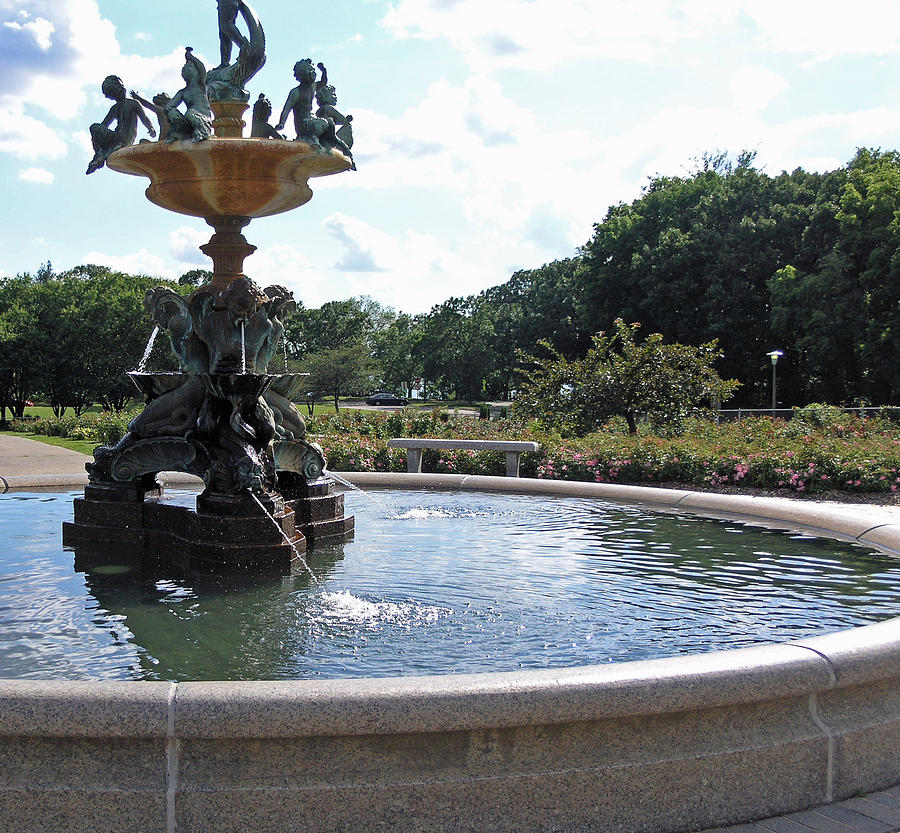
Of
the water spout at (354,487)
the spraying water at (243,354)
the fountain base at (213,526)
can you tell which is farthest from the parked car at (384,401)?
the spraying water at (243,354)

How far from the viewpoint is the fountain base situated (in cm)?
690

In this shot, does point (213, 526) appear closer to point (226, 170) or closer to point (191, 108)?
point (226, 170)

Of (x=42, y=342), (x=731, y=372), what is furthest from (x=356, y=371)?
(x=731, y=372)

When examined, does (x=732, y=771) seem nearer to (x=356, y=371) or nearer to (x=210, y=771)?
(x=210, y=771)

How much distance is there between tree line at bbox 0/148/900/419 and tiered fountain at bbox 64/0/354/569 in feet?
89.0

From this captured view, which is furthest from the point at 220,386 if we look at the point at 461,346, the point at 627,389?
the point at 461,346

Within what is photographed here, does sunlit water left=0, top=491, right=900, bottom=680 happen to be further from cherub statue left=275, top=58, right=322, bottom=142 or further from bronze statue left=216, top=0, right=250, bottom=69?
bronze statue left=216, top=0, right=250, bottom=69

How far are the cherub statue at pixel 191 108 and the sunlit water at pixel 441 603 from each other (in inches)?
136

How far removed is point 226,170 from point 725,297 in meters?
37.4

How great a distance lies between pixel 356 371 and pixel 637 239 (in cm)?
3151

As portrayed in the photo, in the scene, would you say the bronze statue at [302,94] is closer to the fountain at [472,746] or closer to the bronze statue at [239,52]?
the bronze statue at [239,52]

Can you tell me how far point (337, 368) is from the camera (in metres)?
71.9

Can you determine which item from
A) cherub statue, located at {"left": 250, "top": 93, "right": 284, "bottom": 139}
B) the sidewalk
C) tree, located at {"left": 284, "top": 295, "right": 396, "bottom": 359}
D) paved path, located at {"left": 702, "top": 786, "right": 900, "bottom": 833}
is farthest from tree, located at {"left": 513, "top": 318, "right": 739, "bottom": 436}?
tree, located at {"left": 284, "top": 295, "right": 396, "bottom": 359}

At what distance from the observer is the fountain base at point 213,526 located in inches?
272
